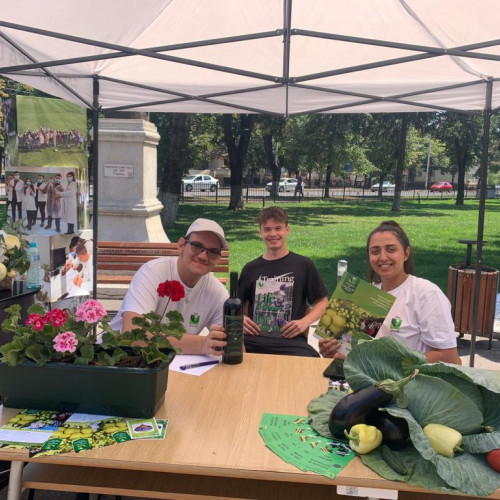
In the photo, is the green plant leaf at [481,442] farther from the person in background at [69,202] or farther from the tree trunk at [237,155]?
the tree trunk at [237,155]

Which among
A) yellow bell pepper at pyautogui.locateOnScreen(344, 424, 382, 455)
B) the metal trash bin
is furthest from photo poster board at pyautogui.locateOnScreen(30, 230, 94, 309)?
the metal trash bin

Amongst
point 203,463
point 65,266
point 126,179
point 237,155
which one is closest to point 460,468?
point 203,463

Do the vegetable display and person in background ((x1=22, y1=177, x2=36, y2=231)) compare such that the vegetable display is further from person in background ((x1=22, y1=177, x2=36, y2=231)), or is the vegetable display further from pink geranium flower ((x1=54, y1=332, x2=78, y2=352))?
person in background ((x1=22, y1=177, x2=36, y2=231))

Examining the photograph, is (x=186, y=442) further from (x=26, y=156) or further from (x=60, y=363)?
(x=26, y=156)

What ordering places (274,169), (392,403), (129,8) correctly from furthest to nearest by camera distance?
1. (274,169)
2. (129,8)
3. (392,403)

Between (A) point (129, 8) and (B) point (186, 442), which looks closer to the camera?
(B) point (186, 442)

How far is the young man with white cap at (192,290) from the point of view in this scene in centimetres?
264

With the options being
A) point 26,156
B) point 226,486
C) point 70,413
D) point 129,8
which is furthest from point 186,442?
point 26,156

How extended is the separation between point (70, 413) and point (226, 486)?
0.61m

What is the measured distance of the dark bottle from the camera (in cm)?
239

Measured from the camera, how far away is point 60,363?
5.99ft

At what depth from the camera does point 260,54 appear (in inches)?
154

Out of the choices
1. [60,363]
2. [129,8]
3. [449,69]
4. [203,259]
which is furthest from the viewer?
[449,69]

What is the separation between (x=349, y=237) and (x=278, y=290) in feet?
39.8
